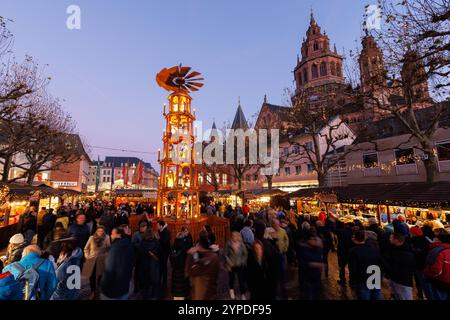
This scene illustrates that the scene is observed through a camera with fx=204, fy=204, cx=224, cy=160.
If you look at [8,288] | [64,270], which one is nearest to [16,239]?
[64,270]

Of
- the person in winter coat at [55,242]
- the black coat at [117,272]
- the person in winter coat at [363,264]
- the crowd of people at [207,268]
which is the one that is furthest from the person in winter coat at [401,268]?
the person in winter coat at [55,242]

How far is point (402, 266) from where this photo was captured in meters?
4.38

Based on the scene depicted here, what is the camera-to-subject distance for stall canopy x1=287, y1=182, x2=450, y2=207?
9480mm

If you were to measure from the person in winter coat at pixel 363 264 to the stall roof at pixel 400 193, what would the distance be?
740 centimetres

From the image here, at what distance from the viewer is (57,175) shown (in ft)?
140

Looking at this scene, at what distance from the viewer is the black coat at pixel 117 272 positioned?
380 cm

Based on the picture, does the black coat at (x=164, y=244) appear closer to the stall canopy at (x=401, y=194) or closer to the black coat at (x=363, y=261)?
the black coat at (x=363, y=261)

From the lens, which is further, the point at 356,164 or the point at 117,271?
the point at 356,164

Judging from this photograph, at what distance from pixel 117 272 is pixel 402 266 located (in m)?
5.86

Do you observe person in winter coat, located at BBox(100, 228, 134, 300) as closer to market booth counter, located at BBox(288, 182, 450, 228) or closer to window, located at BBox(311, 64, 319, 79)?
market booth counter, located at BBox(288, 182, 450, 228)

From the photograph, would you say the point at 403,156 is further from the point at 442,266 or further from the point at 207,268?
the point at 207,268
